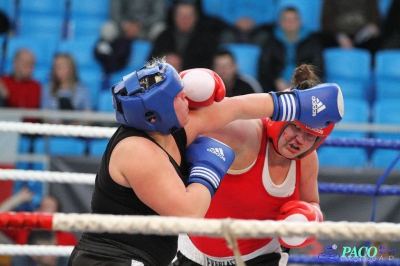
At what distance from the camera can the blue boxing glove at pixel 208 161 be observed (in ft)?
6.22

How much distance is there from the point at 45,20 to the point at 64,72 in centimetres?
146

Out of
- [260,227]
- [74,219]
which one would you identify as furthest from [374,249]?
[74,219]

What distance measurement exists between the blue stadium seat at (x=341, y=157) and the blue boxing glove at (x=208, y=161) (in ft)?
8.93

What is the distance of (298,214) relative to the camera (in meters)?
2.20

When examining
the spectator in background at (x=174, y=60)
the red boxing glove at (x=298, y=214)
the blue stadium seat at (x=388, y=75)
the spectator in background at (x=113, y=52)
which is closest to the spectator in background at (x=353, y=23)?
the blue stadium seat at (x=388, y=75)

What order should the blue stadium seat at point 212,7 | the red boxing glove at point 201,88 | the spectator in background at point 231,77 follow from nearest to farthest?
1. the red boxing glove at point 201,88
2. the spectator in background at point 231,77
3. the blue stadium seat at point 212,7

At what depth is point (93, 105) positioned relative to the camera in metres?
5.21

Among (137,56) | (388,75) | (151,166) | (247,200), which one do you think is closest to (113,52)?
(137,56)

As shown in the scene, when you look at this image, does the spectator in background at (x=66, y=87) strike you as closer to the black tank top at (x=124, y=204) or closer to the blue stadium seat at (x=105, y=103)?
the blue stadium seat at (x=105, y=103)

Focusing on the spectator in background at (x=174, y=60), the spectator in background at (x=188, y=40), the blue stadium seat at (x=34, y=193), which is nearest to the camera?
the blue stadium seat at (x=34, y=193)

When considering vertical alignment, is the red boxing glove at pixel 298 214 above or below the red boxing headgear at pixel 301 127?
below

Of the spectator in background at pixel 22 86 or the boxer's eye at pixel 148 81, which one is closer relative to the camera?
the boxer's eye at pixel 148 81

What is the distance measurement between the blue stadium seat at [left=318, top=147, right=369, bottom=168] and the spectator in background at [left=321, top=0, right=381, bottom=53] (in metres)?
1.16

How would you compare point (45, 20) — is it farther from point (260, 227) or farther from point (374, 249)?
point (260, 227)
